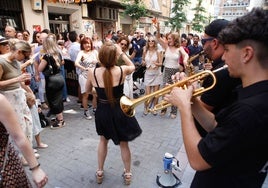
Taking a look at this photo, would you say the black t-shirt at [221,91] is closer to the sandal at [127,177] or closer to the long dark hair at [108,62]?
the long dark hair at [108,62]

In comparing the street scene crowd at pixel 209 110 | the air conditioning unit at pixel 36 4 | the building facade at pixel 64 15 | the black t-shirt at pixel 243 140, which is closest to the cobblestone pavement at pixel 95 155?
the street scene crowd at pixel 209 110

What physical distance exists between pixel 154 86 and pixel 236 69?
4.55m

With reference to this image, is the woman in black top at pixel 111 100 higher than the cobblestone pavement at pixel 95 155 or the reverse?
higher

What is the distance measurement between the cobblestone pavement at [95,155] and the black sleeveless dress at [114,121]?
73 centimetres

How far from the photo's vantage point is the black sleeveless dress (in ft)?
9.05

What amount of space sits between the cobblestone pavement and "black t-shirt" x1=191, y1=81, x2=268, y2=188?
190cm

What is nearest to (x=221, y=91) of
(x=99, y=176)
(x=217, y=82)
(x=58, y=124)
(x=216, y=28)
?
(x=217, y=82)

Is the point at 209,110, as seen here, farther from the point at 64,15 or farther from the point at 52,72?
Result: the point at 64,15

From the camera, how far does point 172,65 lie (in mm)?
5160

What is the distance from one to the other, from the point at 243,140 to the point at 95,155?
2999mm

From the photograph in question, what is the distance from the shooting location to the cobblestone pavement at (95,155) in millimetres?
3076

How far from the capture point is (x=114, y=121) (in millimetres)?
2771

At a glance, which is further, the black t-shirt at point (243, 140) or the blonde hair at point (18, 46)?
the blonde hair at point (18, 46)

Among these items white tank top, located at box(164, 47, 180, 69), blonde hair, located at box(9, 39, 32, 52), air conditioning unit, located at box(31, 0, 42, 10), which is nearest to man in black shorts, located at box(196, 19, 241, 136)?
blonde hair, located at box(9, 39, 32, 52)
